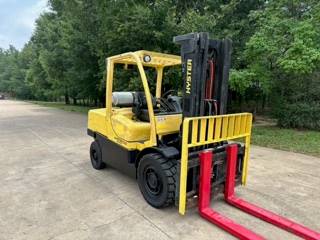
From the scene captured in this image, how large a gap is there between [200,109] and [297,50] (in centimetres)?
572

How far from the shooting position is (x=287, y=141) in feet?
24.5

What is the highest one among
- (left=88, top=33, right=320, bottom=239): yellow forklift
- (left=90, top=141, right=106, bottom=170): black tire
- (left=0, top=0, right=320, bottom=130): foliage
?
(left=0, top=0, right=320, bottom=130): foliage

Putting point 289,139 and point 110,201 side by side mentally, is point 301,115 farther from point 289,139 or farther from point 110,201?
point 110,201

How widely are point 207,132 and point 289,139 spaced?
563 centimetres

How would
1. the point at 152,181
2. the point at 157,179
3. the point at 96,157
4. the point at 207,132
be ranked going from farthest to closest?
the point at 96,157, the point at 152,181, the point at 157,179, the point at 207,132

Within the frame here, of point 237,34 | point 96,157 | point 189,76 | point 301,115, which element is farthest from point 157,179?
point 237,34

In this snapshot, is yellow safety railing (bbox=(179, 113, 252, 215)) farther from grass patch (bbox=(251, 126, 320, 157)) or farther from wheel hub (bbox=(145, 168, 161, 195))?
grass patch (bbox=(251, 126, 320, 157))

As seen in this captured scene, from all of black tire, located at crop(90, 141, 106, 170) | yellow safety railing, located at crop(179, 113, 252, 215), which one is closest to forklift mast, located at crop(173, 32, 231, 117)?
yellow safety railing, located at crop(179, 113, 252, 215)

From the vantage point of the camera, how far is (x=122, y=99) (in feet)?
13.9

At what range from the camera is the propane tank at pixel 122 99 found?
13.8 ft

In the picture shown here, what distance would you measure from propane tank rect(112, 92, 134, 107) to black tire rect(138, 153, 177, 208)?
114 centimetres

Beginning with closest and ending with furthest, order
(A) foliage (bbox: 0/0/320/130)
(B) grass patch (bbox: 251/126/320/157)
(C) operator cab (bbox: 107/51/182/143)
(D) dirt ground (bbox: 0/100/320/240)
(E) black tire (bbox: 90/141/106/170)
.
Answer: (D) dirt ground (bbox: 0/100/320/240)
(C) operator cab (bbox: 107/51/182/143)
(E) black tire (bbox: 90/141/106/170)
(B) grass patch (bbox: 251/126/320/157)
(A) foliage (bbox: 0/0/320/130)

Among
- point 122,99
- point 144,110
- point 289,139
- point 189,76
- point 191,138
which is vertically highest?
point 189,76

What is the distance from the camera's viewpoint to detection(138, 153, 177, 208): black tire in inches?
124
